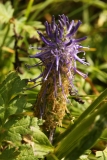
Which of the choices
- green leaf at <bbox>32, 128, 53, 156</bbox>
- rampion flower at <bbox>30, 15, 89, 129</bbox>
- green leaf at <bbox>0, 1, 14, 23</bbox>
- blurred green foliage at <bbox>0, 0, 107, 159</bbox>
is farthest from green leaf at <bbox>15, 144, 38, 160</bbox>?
green leaf at <bbox>0, 1, 14, 23</bbox>

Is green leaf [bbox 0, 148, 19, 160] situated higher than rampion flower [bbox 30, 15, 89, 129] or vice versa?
rampion flower [bbox 30, 15, 89, 129]

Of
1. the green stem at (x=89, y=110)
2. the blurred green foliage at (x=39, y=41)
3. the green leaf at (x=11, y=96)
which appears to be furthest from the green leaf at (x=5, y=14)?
the green stem at (x=89, y=110)

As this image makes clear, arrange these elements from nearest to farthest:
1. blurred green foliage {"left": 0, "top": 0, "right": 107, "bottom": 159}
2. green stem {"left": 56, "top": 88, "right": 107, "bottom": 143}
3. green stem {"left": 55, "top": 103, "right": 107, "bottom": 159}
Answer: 1. green stem {"left": 55, "top": 103, "right": 107, "bottom": 159}
2. green stem {"left": 56, "top": 88, "right": 107, "bottom": 143}
3. blurred green foliage {"left": 0, "top": 0, "right": 107, "bottom": 159}

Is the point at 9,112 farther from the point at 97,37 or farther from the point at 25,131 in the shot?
the point at 97,37

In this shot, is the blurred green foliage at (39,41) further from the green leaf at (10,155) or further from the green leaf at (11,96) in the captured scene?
the green leaf at (10,155)

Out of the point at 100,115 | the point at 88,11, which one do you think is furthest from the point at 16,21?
the point at 88,11

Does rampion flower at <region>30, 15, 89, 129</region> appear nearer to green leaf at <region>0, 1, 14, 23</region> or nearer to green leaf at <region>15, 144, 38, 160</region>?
green leaf at <region>15, 144, 38, 160</region>
